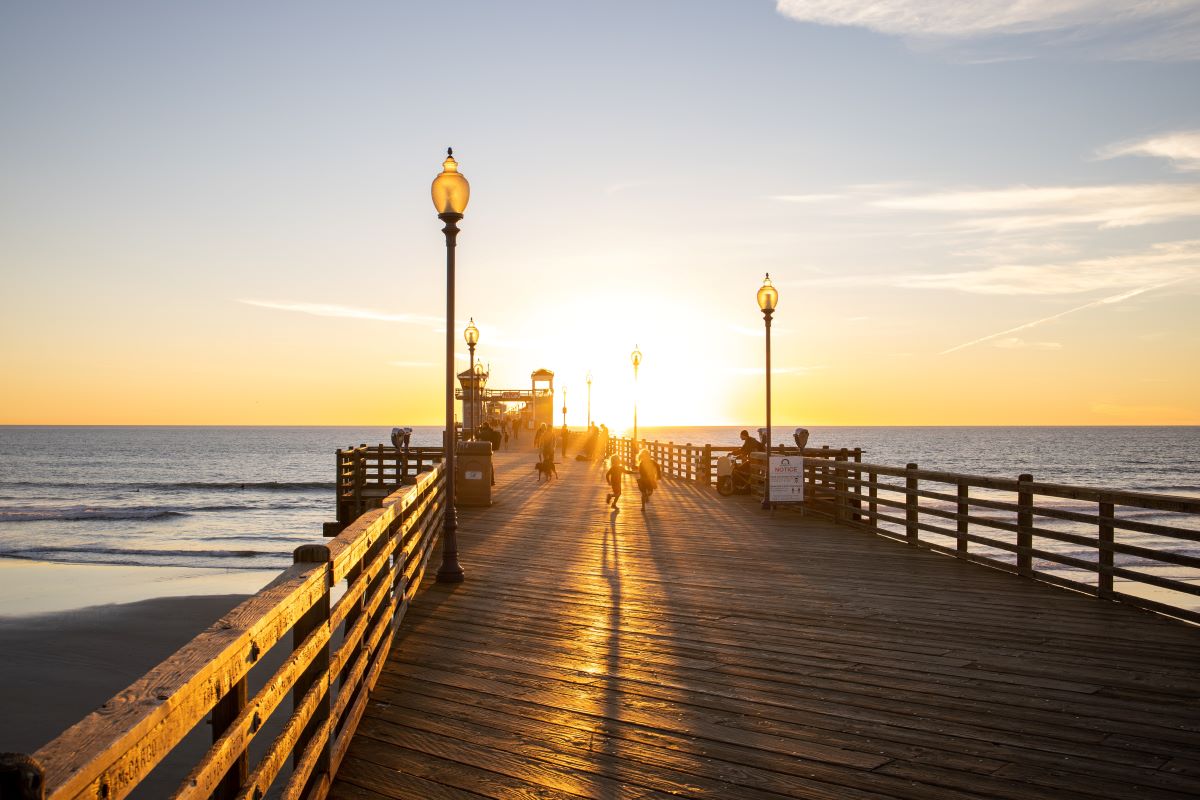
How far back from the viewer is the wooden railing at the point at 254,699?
164 cm

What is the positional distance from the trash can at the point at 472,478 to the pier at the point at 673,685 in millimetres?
6804

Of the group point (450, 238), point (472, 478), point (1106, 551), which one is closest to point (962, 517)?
point (1106, 551)

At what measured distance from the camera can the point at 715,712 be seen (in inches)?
194

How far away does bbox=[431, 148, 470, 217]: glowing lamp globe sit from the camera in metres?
8.98

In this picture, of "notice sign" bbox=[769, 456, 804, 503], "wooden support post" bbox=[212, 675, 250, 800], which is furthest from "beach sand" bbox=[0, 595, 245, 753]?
"notice sign" bbox=[769, 456, 804, 503]

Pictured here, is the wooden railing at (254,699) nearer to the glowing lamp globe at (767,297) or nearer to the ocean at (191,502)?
the glowing lamp globe at (767,297)

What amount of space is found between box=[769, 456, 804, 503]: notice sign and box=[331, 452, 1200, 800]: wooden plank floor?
19.0 feet

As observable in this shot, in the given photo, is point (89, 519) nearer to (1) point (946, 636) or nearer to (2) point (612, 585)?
(2) point (612, 585)

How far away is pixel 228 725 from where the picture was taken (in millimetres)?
2479

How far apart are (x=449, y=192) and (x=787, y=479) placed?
369 inches

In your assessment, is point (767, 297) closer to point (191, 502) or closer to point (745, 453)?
point (745, 453)

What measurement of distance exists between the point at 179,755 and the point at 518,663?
438cm

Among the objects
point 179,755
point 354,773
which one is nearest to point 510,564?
point 179,755

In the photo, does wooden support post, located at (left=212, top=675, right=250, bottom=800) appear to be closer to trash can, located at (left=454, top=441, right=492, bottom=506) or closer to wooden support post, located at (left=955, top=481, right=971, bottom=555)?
wooden support post, located at (left=955, top=481, right=971, bottom=555)
